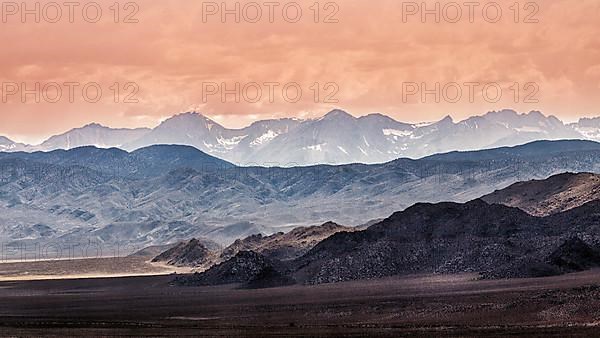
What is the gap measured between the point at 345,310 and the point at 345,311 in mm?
938

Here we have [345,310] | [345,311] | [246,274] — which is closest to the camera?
[345,311]

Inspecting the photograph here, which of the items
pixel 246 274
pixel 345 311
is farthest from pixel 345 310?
pixel 246 274

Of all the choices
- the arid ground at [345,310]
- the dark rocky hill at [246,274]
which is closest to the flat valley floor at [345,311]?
the arid ground at [345,310]

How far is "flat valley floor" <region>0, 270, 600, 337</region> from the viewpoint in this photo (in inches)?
3932

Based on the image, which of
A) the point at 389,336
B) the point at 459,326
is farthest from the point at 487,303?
the point at 389,336

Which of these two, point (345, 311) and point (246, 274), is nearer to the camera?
point (345, 311)

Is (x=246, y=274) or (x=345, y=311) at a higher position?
(x=345, y=311)

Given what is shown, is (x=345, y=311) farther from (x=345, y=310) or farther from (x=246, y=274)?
(x=246, y=274)

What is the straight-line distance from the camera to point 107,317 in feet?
425

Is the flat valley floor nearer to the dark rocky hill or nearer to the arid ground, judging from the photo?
the arid ground

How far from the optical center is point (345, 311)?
12112cm

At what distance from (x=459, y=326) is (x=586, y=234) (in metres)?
80.1

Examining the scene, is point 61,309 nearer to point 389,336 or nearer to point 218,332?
point 218,332

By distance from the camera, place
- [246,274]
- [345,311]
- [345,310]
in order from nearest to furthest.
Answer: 1. [345,311]
2. [345,310]
3. [246,274]
